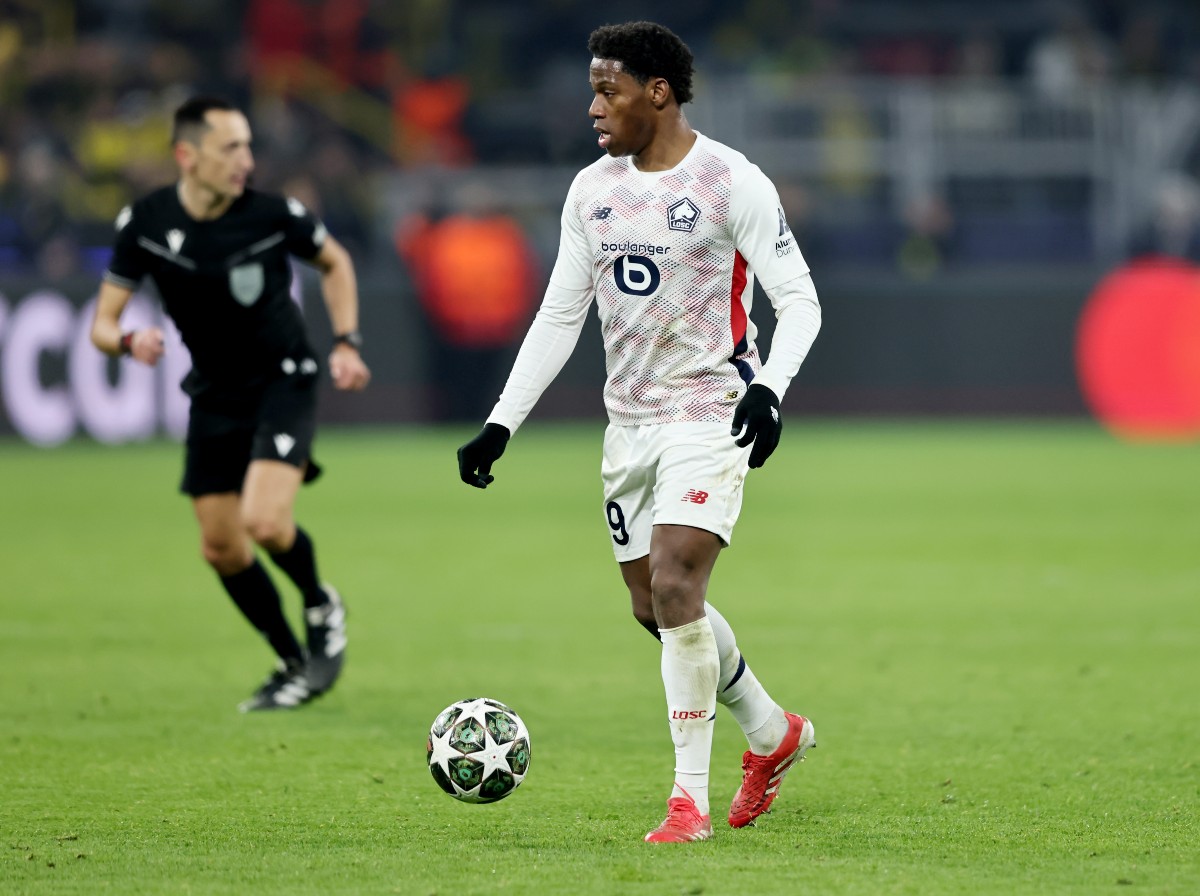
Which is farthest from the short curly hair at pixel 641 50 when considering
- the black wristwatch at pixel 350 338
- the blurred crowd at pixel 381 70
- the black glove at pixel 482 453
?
the blurred crowd at pixel 381 70

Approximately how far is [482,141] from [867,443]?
638 centimetres

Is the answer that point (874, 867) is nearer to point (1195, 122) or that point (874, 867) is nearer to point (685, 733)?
point (685, 733)

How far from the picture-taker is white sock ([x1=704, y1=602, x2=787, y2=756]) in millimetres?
5223

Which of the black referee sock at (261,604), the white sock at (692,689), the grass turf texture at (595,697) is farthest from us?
the black referee sock at (261,604)

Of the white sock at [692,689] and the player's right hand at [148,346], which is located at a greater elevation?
the player's right hand at [148,346]

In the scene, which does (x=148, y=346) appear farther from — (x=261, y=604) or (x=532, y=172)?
(x=532, y=172)

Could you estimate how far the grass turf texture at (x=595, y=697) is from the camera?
4633 millimetres

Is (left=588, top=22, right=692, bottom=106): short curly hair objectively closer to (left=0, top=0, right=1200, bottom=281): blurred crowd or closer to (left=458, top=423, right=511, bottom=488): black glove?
(left=458, top=423, right=511, bottom=488): black glove

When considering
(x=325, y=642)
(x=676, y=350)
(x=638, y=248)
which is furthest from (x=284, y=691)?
(x=638, y=248)

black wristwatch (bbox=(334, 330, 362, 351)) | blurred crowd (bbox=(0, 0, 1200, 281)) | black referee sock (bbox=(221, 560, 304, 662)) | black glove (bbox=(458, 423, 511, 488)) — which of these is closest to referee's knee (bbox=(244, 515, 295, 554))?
black referee sock (bbox=(221, 560, 304, 662))

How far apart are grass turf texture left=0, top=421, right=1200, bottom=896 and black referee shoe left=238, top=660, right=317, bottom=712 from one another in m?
0.12

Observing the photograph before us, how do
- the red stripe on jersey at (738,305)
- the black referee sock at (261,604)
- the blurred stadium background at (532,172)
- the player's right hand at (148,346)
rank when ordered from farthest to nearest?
the blurred stadium background at (532,172) → the black referee sock at (261,604) → the player's right hand at (148,346) → the red stripe on jersey at (738,305)

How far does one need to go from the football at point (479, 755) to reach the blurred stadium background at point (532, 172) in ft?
43.6

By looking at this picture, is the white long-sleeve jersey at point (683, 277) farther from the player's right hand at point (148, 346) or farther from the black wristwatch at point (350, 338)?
the black wristwatch at point (350, 338)
